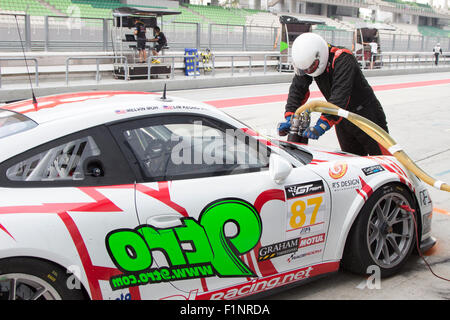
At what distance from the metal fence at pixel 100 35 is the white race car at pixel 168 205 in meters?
12.1

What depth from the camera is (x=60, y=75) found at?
62.9 ft

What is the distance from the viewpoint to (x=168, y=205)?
2877 mm

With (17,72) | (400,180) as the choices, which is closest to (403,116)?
(400,180)

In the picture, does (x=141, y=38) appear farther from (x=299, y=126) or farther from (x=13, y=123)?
(x=13, y=123)

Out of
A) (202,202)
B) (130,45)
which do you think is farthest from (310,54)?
(130,45)

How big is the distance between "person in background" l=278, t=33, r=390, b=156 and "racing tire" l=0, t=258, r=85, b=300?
108 inches

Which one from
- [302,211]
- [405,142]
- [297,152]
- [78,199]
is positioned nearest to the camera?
[78,199]

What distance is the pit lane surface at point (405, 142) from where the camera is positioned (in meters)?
3.75

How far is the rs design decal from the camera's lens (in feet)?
8.97

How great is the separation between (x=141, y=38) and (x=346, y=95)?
16.4m

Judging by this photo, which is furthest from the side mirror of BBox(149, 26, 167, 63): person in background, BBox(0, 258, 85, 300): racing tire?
BBox(149, 26, 167, 63): person in background

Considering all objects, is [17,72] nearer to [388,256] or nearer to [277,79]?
[277,79]
